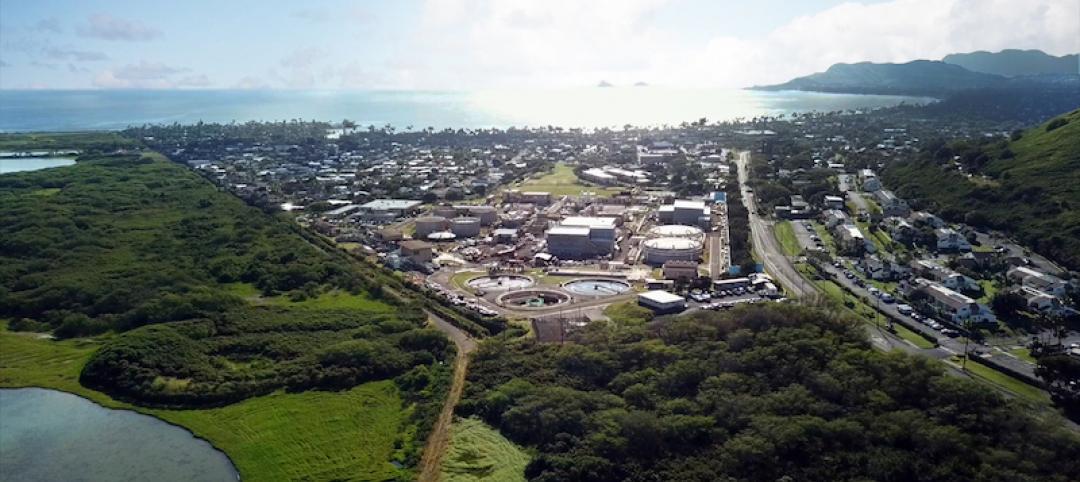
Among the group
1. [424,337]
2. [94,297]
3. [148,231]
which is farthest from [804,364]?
[148,231]

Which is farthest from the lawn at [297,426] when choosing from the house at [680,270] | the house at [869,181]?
the house at [869,181]

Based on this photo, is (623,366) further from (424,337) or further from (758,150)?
(758,150)

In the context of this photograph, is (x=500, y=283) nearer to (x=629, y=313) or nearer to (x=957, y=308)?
(x=629, y=313)

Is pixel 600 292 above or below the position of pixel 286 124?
below

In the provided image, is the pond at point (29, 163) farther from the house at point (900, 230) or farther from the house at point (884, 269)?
the house at point (900, 230)

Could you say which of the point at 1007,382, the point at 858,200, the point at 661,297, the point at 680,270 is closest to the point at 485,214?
the point at 680,270

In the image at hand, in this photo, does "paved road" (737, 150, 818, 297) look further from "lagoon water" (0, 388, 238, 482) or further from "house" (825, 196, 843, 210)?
"lagoon water" (0, 388, 238, 482)
